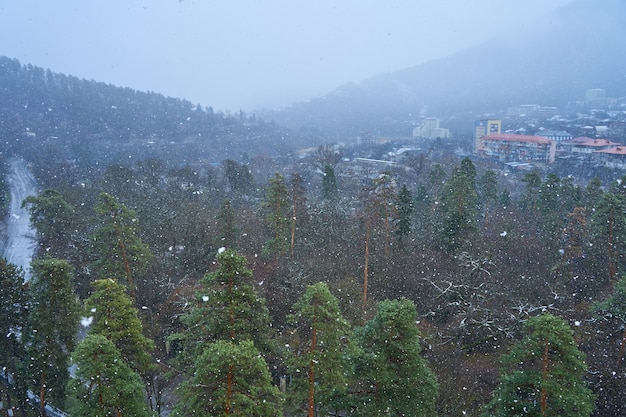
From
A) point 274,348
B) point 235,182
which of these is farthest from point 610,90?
point 274,348

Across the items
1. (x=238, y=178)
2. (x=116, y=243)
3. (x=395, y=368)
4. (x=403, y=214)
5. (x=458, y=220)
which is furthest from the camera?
(x=238, y=178)

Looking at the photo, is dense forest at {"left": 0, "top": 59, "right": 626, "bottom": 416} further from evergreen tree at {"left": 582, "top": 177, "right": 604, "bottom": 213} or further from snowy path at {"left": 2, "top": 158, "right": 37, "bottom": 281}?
snowy path at {"left": 2, "top": 158, "right": 37, "bottom": 281}

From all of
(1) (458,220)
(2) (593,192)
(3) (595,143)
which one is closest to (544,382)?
(1) (458,220)

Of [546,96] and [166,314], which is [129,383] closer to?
[166,314]

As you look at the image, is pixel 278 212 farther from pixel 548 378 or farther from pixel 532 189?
pixel 532 189

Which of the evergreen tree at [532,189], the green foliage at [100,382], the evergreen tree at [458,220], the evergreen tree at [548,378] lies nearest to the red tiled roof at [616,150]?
the evergreen tree at [532,189]

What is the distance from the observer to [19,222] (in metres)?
45.7

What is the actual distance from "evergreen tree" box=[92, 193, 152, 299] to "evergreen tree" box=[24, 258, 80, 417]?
170 inches

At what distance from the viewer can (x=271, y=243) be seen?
23891 mm

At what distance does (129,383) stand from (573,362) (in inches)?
386

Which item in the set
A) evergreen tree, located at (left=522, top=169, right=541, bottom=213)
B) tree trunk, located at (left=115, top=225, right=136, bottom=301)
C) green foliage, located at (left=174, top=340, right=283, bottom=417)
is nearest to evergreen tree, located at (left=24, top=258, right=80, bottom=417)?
tree trunk, located at (left=115, top=225, right=136, bottom=301)

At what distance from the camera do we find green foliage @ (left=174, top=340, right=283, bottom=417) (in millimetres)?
8781

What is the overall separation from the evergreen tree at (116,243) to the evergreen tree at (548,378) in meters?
14.9

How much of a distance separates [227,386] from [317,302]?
2.72 m
